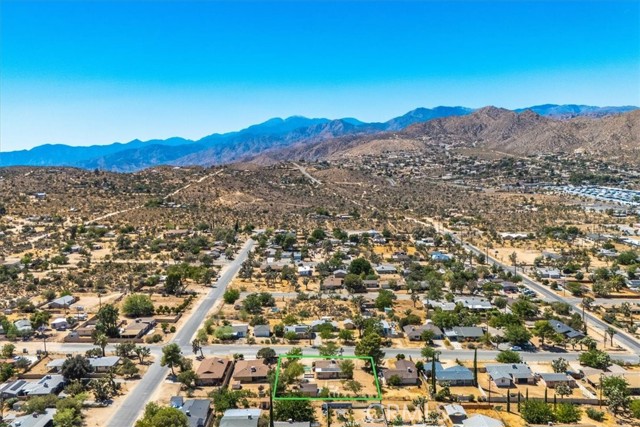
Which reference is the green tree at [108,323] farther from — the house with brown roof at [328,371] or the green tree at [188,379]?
the house with brown roof at [328,371]

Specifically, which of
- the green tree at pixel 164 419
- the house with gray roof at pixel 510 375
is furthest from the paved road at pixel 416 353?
the green tree at pixel 164 419

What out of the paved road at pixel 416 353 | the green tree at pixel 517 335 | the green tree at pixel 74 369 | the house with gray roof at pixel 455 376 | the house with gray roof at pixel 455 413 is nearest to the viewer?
the house with gray roof at pixel 455 413

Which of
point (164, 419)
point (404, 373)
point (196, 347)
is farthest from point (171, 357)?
point (404, 373)

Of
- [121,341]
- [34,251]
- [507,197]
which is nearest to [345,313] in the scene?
[121,341]

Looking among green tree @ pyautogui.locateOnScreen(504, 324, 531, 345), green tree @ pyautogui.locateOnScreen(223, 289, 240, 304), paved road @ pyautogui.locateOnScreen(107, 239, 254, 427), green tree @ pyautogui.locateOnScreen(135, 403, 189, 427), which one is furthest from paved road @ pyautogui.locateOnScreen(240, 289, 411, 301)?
green tree @ pyautogui.locateOnScreen(135, 403, 189, 427)

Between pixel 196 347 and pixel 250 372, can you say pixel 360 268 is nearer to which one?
pixel 196 347
